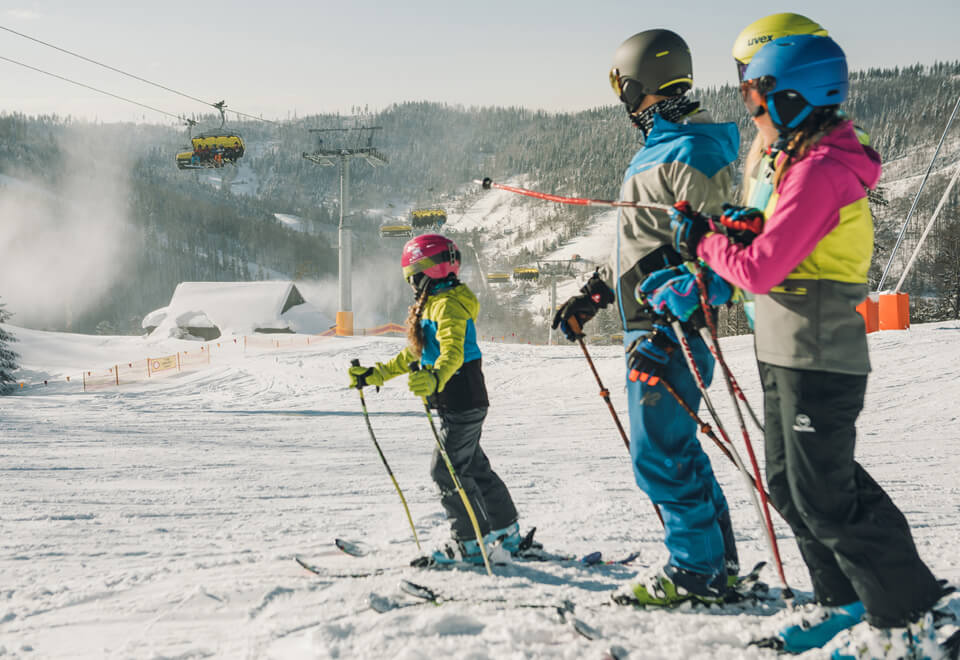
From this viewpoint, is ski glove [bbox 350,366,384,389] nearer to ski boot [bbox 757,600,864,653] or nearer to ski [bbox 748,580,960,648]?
ski boot [bbox 757,600,864,653]

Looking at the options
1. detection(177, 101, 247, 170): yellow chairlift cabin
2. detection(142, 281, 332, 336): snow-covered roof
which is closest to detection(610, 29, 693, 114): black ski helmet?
detection(177, 101, 247, 170): yellow chairlift cabin

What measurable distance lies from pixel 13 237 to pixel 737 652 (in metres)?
116

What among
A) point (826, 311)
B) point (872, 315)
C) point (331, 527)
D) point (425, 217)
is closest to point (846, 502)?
point (826, 311)

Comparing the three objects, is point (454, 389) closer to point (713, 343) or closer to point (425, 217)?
point (713, 343)

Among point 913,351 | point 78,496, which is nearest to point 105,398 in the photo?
point 78,496

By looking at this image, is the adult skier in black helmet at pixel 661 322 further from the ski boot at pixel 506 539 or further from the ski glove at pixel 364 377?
the ski glove at pixel 364 377

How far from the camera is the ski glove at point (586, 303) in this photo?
2605 millimetres

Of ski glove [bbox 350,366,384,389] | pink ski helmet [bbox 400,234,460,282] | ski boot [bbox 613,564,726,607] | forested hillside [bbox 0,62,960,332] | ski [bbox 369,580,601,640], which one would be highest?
forested hillside [bbox 0,62,960,332]

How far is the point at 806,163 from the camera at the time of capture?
1737 mm

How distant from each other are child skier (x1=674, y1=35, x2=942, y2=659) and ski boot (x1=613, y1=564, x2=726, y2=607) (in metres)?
0.52

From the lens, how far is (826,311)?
5.86 ft

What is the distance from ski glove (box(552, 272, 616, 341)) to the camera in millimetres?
2605

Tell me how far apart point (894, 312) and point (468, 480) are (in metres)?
14.1

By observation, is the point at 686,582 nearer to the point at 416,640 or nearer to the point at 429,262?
the point at 416,640
